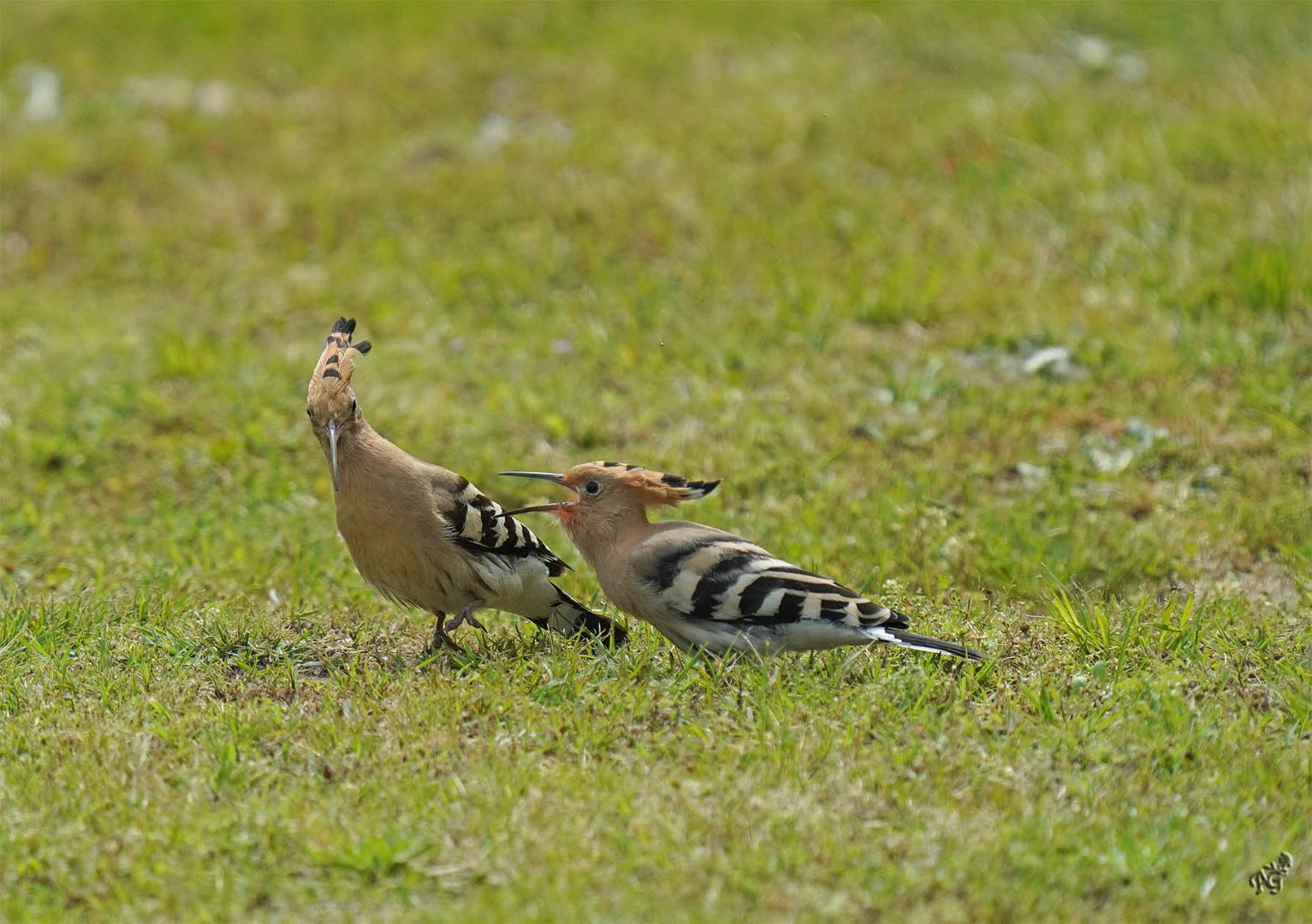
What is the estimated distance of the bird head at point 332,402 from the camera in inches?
211

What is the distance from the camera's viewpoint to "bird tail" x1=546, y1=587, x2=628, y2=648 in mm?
5441

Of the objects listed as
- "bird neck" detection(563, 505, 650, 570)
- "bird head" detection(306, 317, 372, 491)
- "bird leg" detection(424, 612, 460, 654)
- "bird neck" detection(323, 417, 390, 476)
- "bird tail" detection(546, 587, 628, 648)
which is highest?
"bird head" detection(306, 317, 372, 491)

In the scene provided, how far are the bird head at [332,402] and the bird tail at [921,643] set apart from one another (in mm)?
1838

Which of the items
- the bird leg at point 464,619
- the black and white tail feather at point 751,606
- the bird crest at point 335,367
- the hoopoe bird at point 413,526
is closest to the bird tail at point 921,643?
the black and white tail feather at point 751,606

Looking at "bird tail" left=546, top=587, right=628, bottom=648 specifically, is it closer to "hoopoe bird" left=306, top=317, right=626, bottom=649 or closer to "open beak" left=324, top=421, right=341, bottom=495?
"hoopoe bird" left=306, top=317, right=626, bottom=649

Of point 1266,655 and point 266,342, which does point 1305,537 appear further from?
point 266,342

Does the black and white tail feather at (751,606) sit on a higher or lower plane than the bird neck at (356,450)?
lower

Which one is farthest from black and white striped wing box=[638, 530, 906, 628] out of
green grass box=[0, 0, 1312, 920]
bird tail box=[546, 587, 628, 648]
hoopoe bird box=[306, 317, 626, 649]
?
hoopoe bird box=[306, 317, 626, 649]

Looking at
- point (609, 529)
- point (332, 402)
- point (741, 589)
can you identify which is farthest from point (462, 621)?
point (741, 589)

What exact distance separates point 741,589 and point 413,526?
3.91 ft

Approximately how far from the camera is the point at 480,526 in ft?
18.2

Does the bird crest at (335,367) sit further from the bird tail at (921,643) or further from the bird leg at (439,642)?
the bird tail at (921,643)

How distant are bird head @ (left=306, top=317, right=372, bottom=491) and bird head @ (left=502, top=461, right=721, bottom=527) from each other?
609 millimetres

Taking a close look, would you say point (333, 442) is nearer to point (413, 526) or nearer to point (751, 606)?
point (413, 526)
